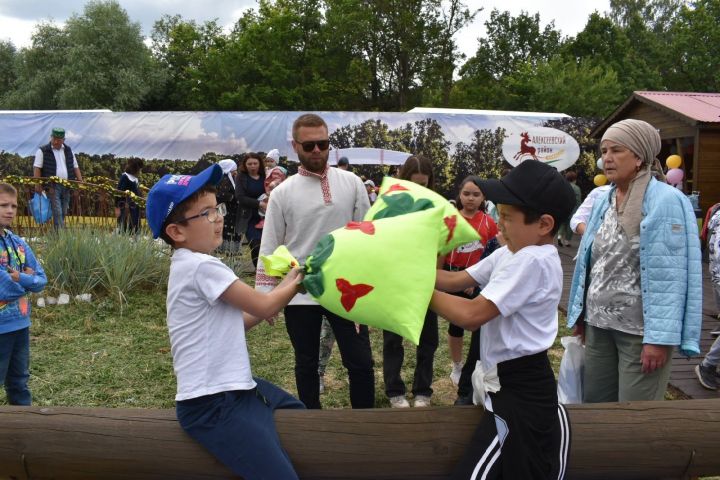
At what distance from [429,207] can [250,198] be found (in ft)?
23.2

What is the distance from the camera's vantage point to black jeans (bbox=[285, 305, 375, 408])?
349cm

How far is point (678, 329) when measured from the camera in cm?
281

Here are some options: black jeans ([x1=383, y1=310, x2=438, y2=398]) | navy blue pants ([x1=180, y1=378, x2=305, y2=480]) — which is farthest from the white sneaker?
navy blue pants ([x1=180, y1=378, x2=305, y2=480])

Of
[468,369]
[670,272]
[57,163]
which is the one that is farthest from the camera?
[57,163]

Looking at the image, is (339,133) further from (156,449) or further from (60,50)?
(60,50)

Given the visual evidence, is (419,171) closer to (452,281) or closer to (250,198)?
(452,281)

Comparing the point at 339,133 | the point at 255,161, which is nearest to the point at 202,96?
the point at 339,133

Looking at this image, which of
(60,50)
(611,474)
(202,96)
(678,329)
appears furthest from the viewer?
(60,50)

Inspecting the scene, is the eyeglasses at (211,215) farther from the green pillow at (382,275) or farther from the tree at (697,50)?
the tree at (697,50)

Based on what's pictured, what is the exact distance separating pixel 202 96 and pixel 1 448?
33.9 meters

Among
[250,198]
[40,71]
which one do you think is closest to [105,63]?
[40,71]

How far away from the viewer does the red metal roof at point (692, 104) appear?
13.8 m

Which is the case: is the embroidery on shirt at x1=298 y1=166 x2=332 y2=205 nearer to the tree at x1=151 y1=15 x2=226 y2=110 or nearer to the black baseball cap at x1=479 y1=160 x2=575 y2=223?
the black baseball cap at x1=479 y1=160 x2=575 y2=223

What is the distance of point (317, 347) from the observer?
3639 millimetres
